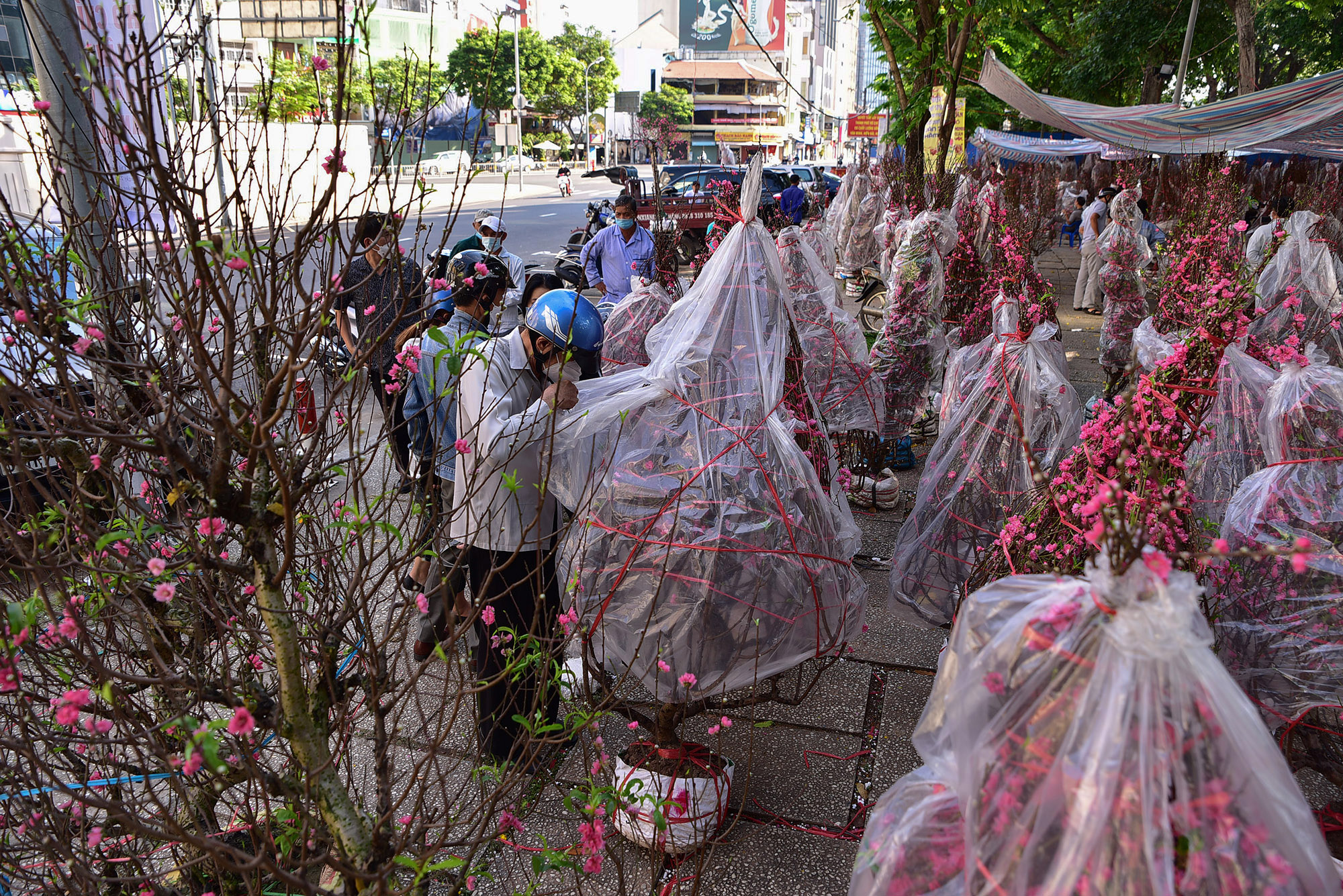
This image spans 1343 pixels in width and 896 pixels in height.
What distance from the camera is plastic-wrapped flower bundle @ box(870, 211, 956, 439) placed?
211 inches

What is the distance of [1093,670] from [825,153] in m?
82.7

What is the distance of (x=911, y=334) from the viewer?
211 inches

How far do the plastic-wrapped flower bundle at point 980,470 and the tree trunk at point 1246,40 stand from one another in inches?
392

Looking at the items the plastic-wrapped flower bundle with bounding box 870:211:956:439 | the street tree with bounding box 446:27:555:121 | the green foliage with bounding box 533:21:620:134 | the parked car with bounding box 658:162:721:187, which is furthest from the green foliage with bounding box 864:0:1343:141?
the green foliage with bounding box 533:21:620:134

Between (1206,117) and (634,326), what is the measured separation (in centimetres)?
650

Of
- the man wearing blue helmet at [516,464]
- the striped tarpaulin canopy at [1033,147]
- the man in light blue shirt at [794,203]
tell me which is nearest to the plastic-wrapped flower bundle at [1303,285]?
the man wearing blue helmet at [516,464]

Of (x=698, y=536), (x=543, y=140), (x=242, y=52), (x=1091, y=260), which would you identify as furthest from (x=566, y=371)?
(x=543, y=140)

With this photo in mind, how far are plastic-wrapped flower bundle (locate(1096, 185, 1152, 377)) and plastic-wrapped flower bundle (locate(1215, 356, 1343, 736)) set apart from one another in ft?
13.5

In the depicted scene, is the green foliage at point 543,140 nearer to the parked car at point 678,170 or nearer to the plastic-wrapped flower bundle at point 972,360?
the parked car at point 678,170

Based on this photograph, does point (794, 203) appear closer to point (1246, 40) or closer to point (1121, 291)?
point (1246, 40)

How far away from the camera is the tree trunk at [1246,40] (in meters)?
10.8

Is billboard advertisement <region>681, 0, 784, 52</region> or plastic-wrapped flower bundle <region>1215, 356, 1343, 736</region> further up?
billboard advertisement <region>681, 0, 784, 52</region>

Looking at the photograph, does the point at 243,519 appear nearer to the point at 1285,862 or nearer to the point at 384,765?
the point at 384,765

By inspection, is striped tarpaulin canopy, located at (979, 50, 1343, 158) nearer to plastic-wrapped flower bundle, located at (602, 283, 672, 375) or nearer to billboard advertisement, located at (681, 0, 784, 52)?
plastic-wrapped flower bundle, located at (602, 283, 672, 375)
